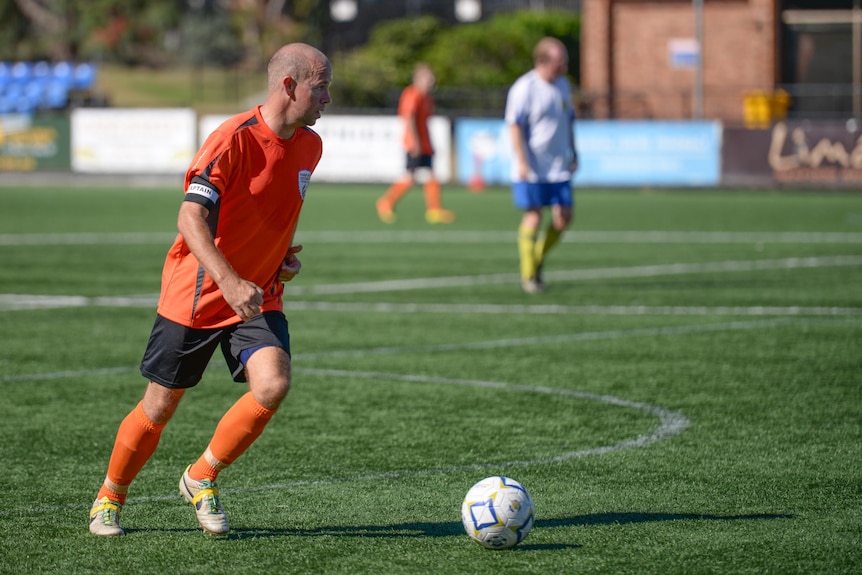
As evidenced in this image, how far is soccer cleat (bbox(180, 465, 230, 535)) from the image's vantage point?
495 centimetres

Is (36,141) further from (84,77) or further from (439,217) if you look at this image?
(439,217)

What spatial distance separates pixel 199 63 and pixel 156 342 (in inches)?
2004

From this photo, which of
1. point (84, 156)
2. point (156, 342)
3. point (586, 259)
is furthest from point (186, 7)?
point (156, 342)

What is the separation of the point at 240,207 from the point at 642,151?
80.3 feet

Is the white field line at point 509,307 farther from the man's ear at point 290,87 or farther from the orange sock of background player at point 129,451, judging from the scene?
the man's ear at point 290,87

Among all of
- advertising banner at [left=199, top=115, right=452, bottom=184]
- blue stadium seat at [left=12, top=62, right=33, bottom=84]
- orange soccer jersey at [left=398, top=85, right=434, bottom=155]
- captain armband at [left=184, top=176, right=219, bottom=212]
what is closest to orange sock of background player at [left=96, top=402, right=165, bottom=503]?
captain armband at [left=184, top=176, right=219, bottom=212]

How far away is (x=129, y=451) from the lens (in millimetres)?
5008

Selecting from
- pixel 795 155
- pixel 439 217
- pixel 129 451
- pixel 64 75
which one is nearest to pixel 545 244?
pixel 129 451

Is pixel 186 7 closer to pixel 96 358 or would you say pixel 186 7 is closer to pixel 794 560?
pixel 96 358

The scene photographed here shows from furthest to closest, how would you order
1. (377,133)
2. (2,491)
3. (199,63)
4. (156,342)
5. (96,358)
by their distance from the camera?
(199,63), (377,133), (96,358), (2,491), (156,342)

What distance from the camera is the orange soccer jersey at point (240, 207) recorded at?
15.8 feet

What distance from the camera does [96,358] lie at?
914 cm

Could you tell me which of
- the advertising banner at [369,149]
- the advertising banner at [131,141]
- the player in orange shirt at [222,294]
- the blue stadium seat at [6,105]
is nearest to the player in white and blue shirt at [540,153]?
the player in orange shirt at [222,294]

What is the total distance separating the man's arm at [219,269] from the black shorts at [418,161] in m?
16.6
